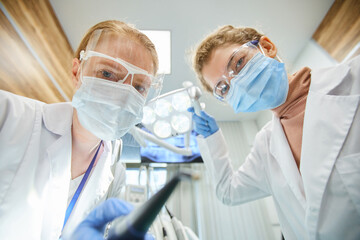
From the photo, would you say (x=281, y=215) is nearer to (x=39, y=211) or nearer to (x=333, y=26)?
(x=39, y=211)

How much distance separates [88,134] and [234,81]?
87 cm

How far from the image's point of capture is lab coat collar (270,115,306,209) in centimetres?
85

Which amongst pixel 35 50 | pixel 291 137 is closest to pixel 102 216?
pixel 291 137

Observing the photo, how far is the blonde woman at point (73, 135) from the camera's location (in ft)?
1.96

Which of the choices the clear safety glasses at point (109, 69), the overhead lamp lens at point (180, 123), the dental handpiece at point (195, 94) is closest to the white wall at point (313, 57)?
the dental handpiece at point (195, 94)

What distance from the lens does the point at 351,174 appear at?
67cm

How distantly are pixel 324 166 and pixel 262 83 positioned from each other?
19.5 inches

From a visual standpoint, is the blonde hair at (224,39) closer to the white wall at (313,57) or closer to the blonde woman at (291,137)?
the blonde woman at (291,137)

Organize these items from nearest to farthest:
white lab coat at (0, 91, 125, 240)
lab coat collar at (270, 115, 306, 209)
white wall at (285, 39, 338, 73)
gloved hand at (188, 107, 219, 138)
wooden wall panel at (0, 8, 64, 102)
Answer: white lab coat at (0, 91, 125, 240) → lab coat collar at (270, 115, 306, 209) → wooden wall panel at (0, 8, 64, 102) → gloved hand at (188, 107, 219, 138) → white wall at (285, 39, 338, 73)

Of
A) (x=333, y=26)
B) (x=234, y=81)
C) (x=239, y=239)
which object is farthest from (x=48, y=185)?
(x=333, y=26)

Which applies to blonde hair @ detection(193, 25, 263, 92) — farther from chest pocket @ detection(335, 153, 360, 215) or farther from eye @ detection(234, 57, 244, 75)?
chest pocket @ detection(335, 153, 360, 215)

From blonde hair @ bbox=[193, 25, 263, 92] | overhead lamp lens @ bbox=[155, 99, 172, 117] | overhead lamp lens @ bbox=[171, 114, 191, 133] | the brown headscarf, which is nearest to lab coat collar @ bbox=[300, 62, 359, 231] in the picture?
the brown headscarf

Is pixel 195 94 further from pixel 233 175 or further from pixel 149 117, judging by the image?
pixel 233 175

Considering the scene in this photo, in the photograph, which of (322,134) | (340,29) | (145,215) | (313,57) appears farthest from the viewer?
(313,57)
